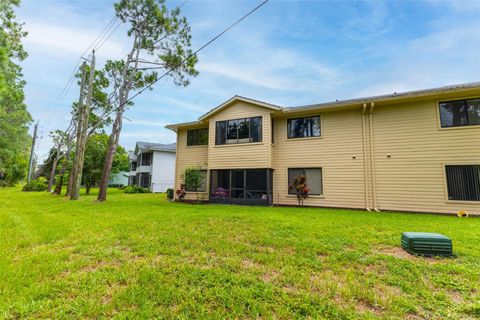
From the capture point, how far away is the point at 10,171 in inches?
1315

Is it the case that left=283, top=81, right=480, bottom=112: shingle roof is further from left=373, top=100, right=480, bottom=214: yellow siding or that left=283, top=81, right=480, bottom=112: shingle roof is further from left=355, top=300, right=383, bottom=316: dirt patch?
left=355, top=300, right=383, bottom=316: dirt patch

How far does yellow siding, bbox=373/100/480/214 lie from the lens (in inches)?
348

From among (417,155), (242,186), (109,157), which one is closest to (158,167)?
(109,157)

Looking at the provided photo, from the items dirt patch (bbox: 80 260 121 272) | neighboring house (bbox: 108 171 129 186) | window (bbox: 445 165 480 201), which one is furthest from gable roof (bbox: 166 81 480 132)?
neighboring house (bbox: 108 171 129 186)

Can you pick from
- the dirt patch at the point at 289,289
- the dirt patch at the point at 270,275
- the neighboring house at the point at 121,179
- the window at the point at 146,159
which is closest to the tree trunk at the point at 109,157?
the dirt patch at the point at 270,275

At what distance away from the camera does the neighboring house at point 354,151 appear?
8.91 m

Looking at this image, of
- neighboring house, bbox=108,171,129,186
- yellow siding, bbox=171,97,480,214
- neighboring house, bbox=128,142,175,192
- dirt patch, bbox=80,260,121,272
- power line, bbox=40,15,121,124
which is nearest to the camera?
dirt patch, bbox=80,260,121,272

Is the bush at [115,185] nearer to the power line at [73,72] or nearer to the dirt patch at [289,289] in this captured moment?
the power line at [73,72]

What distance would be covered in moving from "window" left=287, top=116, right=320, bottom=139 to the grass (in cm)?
703

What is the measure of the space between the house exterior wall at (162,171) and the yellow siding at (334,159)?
650 inches

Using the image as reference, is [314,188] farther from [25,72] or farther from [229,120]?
[25,72]

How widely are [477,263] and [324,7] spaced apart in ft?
26.7

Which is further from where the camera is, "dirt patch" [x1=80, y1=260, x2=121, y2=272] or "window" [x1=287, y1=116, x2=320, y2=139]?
"window" [x1=287, y1=116, x2=320, y2=139]

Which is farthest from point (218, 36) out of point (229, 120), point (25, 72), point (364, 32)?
point (25, 72)
